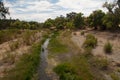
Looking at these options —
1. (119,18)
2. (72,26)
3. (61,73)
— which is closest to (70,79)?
(61,73)

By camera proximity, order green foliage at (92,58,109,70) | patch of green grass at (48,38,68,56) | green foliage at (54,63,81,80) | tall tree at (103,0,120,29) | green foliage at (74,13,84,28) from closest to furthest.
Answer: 1. green foliage at (54,63,81,80)
2. green foliage at (92,58,109,70)
3. patch of green grass at (48,38,68,56)
4. tall tree at (103,0,120,29)
5. green foliage at (74,13,84,28)

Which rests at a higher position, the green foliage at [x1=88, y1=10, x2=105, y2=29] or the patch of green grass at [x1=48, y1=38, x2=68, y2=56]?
the green foliage at [x1=88, y1=10, x2=105, y2=29]

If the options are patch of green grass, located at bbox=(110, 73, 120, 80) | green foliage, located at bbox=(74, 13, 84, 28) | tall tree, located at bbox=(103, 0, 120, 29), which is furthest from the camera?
green foliage, located at bbox=(74, 13, 84, 28)

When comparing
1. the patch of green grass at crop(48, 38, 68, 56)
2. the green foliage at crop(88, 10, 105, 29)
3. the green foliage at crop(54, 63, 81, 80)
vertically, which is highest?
the green foliage at crop(88, 10, 105, 29)

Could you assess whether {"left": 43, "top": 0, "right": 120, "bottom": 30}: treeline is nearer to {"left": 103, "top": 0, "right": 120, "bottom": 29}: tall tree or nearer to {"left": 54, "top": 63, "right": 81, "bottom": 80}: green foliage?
{"left": 103, "top": 0, "right": 120, "bottom": 29}: tall tree

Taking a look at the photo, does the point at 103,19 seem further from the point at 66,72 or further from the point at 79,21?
the point at 66,72

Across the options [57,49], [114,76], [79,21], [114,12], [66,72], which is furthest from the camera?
[79,21]

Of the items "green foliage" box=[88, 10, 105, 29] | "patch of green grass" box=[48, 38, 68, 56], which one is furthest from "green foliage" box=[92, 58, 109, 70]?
"green foliage" box=[88, 10, 105, 29]

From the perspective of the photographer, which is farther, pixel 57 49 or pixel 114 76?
pixel 57 49

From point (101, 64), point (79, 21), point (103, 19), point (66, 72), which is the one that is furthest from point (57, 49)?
point (79, 21)

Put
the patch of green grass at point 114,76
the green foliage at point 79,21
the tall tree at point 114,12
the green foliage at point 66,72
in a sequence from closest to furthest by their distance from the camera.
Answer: the green foliage at point 66,72 → the patch of green grass at point 114,76 → the tall tree at point 114,12 → the green foliage at point 79,21

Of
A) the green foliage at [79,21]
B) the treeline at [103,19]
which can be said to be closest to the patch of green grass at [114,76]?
the treeline at [103,19]

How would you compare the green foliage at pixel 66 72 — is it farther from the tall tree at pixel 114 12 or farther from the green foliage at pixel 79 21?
the green foliage at pixel 79 21

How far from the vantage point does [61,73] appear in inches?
718
